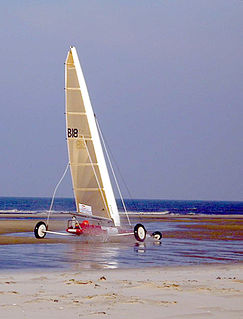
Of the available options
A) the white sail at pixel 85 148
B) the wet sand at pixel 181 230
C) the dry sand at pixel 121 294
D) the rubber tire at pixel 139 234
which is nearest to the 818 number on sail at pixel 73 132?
the white sail at pixel 85 148

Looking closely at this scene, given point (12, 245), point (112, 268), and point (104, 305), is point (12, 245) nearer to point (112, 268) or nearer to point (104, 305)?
point (112, 268)

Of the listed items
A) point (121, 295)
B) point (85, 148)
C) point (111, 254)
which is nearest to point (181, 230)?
point (85, 148)

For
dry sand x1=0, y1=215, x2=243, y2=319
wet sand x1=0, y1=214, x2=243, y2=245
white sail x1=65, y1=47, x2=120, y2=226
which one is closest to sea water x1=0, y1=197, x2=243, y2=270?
white sail x1=65, y1=47, x2=120, y2=226

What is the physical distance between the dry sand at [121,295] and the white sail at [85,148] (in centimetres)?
1505

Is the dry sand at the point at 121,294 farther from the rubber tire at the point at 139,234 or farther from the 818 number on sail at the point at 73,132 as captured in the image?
the 818 number on sail at the point at 73,132

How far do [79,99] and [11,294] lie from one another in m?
20.6

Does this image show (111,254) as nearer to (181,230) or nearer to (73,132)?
(73,132)

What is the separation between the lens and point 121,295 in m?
12.9

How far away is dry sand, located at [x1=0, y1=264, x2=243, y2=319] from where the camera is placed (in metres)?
11.1

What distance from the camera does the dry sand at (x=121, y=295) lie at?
36.4 feet

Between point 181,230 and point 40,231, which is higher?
point 40,231

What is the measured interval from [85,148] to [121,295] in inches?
798

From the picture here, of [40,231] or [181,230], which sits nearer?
A: [40,231]

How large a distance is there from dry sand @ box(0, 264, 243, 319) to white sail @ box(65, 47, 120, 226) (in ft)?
49.4
